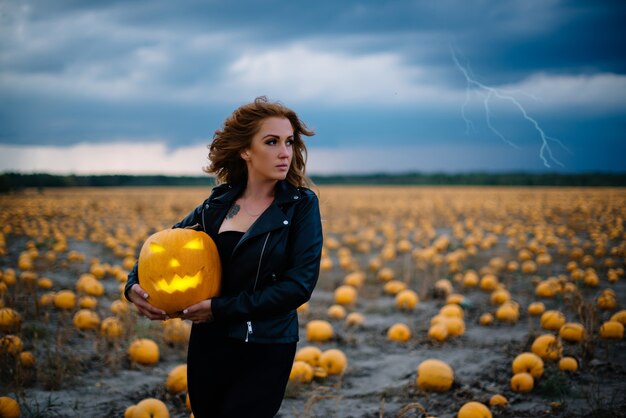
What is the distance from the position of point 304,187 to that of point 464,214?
84.9 feet

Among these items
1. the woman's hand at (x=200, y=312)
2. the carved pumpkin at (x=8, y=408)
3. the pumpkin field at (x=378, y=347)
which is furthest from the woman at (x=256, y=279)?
the carved pumpkin at (x=8, y=408)

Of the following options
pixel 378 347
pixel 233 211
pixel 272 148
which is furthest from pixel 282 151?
pixel 378 347

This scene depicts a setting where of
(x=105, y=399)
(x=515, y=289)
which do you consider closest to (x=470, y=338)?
(x=515, y=289)

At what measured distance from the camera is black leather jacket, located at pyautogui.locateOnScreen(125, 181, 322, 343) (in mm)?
2506

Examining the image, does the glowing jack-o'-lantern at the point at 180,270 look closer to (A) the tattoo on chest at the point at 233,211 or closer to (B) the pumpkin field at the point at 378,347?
(A) the tattoo on chest at the point at 233,211

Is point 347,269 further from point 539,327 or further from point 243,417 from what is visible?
point 243,417

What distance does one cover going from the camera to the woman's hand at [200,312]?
2537 mm

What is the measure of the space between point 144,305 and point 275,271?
0.88 m

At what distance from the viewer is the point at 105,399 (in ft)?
15.2

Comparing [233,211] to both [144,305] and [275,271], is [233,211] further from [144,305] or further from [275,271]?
[144,305]

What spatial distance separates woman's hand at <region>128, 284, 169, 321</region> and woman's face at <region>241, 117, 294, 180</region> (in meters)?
1.06

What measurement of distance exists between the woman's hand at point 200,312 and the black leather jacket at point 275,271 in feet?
0.15

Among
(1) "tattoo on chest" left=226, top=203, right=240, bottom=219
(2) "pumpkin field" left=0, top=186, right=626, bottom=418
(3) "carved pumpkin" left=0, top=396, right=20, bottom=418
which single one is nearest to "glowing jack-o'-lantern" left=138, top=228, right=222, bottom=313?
(1) "tattoo on chest" left=226, top=203, right=240, bottom=219

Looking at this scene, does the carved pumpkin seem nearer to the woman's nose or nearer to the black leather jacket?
the black leather jacket
